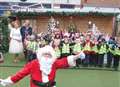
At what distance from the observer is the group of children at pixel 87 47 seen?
47.6ft

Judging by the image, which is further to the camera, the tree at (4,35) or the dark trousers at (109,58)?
the tree at (4,35)

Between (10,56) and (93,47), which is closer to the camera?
(93,47)

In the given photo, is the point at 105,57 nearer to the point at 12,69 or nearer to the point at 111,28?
the point at 12,69

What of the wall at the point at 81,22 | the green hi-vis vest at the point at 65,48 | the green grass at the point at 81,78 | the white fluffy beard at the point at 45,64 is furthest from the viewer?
the wall at the point at 81,22

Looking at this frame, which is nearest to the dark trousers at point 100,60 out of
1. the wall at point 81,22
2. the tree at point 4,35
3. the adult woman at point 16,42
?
the adult woman at point 16,42

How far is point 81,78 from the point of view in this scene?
12.8 metres

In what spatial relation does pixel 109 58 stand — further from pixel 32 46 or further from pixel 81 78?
pixel 32 46

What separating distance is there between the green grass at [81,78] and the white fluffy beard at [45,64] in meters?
4.11

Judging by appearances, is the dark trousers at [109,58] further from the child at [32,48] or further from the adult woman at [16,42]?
the adult woman at [16,42]

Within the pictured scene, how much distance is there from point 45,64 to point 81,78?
540 centimetres

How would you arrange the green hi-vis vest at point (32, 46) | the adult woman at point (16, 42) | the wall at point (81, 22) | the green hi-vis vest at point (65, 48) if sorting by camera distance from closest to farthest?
the green hi-vis vest at point (65, 48), the green hi-vis vest at point (32, 46), the adult woman at point (16, 42), the wall at point (81, 22)

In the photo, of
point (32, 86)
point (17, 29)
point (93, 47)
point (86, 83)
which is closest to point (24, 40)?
point (17, 29)

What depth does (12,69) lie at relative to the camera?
13.8m

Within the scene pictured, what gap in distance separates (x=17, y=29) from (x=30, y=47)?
2.59 feet
